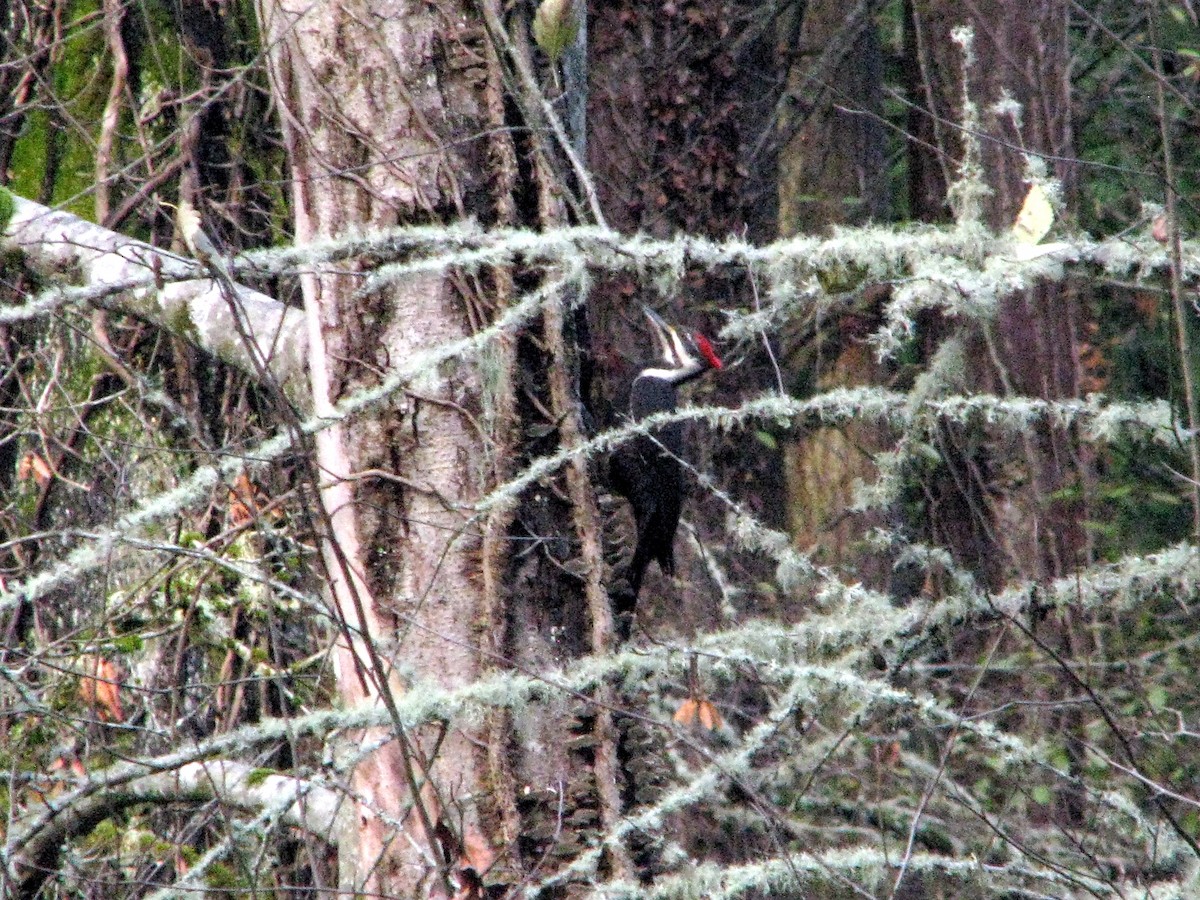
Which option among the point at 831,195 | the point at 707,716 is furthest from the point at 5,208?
the point at 831,195

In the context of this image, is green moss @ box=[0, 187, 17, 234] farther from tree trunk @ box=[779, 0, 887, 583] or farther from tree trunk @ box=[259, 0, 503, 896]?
tree trunk @ box=[779, 0, 887, 583]

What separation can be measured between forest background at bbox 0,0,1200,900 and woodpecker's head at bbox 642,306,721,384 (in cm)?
44

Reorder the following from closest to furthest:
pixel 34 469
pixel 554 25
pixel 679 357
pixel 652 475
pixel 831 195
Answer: pixel 554 25
pixel 34 469
pixel 652 475
pixel 679 357
pixel 831 195

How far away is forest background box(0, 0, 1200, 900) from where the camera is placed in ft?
7.06

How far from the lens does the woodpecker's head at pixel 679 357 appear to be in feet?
15.0

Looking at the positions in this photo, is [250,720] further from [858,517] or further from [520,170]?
[858,517]

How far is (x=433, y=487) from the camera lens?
8.61 feet

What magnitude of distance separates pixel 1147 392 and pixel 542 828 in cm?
689

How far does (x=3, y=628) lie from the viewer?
3906 millimetres

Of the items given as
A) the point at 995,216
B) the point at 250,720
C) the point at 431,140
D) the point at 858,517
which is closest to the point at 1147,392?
the point at 858,517

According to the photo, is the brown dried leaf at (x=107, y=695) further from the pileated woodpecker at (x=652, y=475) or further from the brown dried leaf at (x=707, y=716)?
the brown dried leaf at (x=707, y=716)

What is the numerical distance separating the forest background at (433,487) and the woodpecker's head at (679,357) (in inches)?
17.3

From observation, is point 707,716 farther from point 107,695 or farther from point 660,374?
point 660,374

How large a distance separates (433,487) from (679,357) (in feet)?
7.36
